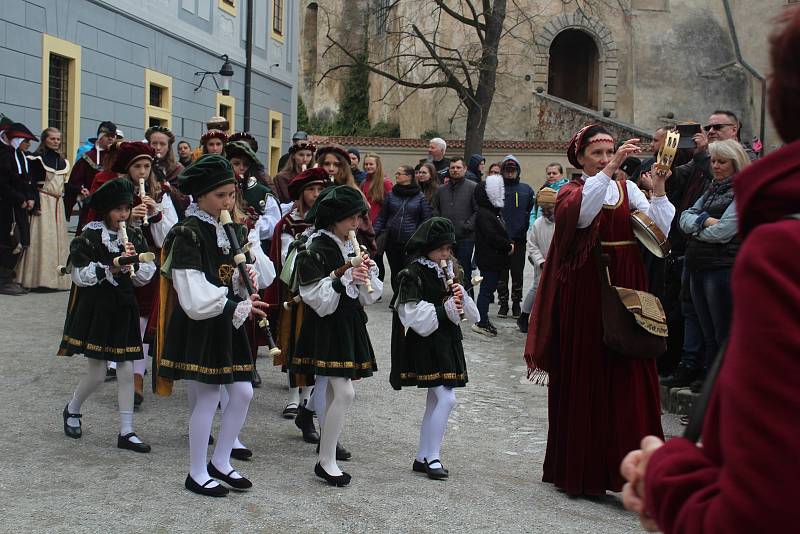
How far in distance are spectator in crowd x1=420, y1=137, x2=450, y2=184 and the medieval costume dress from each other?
16.2ft

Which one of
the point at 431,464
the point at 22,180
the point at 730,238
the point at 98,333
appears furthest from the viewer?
the point at 22,180

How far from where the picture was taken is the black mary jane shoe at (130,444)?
6.47m

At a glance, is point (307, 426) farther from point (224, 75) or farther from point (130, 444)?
point (224, 75)

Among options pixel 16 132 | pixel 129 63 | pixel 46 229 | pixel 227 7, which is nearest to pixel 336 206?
pixel 16 132

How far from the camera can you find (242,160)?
886cm

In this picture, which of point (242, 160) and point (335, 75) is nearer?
point (242, 160)

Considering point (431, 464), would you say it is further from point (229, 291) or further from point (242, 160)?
point (242, 160)

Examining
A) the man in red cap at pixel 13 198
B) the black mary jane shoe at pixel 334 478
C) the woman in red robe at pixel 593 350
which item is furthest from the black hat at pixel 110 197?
the man in red cap at pixel 13 198

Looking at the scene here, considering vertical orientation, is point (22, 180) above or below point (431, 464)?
above

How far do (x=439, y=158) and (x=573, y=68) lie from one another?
2785cm

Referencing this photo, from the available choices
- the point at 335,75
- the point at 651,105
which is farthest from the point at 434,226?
the point at 335,75

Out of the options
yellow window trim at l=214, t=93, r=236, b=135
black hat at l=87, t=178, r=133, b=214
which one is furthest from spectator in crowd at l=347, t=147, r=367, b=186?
yellow window trim at l=214, t=93, r=236, b=135

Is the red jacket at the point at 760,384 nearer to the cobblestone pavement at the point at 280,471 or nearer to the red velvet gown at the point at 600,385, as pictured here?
the cobblestone pavement at the point at 280,471

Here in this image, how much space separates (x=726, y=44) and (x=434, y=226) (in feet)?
119
